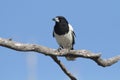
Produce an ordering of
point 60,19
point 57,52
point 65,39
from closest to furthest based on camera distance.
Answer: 1. point 57,52
2. point 60,19
3. point 65,39

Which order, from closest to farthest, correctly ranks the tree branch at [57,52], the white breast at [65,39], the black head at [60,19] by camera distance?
1. the tree branch at [57,52]
2. the black head at [60,19]
3. the white breast at [65,39]

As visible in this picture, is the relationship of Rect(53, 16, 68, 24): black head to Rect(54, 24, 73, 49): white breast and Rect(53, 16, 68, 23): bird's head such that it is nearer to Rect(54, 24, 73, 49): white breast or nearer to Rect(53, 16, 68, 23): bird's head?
Rect(53, 16, 68, 23): bird's head

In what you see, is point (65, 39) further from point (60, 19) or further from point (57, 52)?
point (57, 52)

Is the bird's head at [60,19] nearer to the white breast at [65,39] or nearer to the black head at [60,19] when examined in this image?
the black head at [60,19]

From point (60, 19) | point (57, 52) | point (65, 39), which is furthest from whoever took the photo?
point (65, 39)

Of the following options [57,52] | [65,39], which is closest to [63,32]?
[65,39]

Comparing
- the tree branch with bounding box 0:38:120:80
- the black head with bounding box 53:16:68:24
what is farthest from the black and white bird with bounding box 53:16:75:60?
the tree branch with bounding box 0:38:120:80

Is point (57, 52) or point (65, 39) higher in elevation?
point (65, 39)

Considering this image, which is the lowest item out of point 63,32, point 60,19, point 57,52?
point 57,52

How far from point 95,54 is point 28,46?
95 cm

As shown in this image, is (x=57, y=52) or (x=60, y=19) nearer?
(x=57, y=52)

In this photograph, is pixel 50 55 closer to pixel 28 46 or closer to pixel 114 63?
pixel 28 46

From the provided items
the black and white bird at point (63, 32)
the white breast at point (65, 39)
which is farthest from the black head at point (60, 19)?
the white breast at point (65, 39)

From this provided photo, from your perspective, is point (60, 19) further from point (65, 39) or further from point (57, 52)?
point (57, 52)
